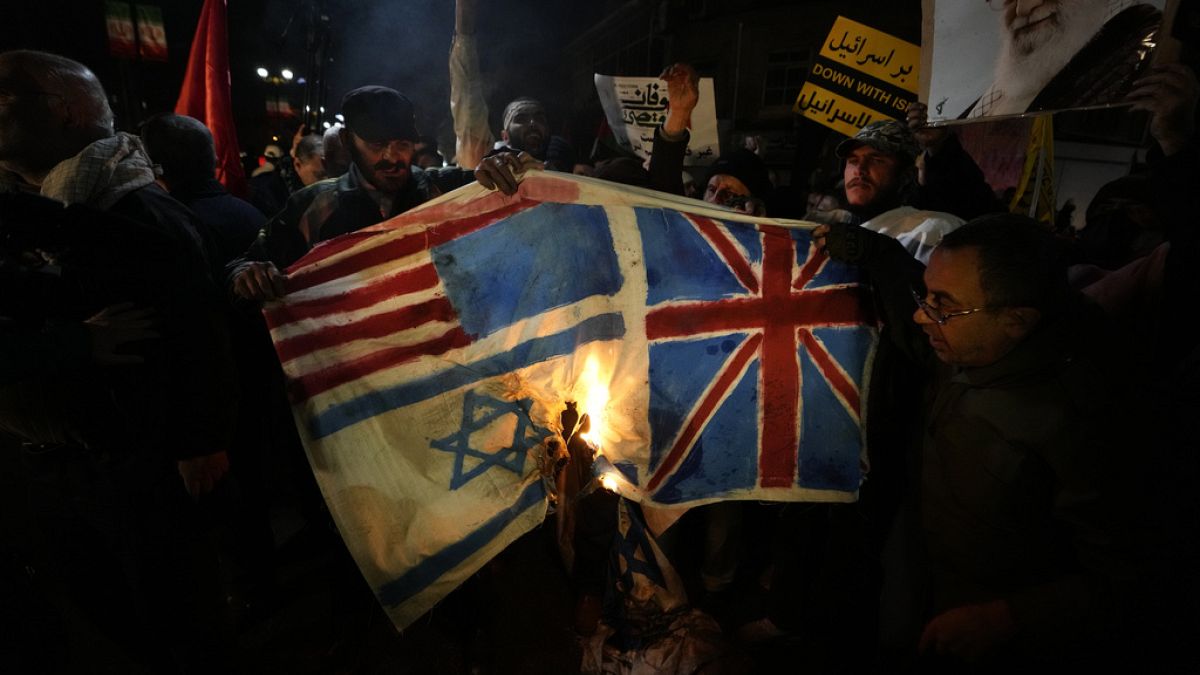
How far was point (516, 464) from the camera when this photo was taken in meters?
2.30

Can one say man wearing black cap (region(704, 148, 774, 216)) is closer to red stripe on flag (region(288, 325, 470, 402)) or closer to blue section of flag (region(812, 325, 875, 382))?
blue section of flag (region(812, 325, 875, 382))

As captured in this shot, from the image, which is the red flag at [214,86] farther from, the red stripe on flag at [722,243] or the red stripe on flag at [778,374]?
the red stripe on flag at [778,374]

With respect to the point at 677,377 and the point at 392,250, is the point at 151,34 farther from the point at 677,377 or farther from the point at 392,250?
the point at 677,377

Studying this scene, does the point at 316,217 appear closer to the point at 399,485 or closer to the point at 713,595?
the point at 399,485

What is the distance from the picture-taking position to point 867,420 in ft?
8.14

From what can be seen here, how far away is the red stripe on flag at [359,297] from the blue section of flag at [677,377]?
3.43 ft

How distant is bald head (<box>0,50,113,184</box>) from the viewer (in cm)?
193

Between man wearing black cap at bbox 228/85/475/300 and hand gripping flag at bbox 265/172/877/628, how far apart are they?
52 cm

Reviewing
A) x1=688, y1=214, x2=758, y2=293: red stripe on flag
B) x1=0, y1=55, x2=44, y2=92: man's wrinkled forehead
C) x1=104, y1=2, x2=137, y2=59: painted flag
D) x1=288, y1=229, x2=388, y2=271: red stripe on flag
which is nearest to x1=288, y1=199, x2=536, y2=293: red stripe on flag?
x1=288, y1=229, x2=388, y2=271: red stripe on flag

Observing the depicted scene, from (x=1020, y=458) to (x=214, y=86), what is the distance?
6337mm

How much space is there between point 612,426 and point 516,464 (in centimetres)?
46

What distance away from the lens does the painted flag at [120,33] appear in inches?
362

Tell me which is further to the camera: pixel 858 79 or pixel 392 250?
pixel 858 79

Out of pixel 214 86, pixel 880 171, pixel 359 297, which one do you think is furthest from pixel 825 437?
pixel 214 86
